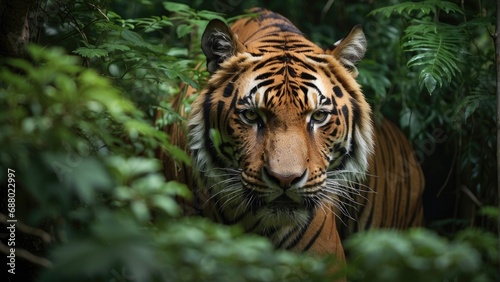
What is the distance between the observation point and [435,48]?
3.85 meters

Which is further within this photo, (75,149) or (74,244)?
(75,149)

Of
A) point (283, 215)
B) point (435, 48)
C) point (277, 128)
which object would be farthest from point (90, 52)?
point (435, 48)

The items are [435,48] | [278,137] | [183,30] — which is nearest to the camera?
[278,137]

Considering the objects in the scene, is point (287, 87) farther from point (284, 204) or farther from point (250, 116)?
point (284, 204)

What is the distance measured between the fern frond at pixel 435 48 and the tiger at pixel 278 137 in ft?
1.06

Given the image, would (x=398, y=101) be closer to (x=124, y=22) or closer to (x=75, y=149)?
(x=124, y=22)

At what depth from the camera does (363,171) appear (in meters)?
3.68

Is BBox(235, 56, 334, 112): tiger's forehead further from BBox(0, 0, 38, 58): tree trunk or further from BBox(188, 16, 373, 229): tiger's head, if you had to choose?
BBox(0, 0, 38, 58): tree trunk

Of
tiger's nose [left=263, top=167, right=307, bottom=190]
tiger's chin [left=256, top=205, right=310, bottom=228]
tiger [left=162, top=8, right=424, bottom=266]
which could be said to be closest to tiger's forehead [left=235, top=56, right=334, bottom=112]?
tiger [left=162, top=8, right=424, bottom=266]

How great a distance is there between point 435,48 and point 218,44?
3.74 ft

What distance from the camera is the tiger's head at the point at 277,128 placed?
3.26 m

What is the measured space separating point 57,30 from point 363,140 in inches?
70.2

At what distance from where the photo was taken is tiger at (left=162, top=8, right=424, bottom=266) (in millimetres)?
3273

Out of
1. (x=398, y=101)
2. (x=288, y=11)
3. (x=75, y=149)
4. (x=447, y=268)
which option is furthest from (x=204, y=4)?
(x=447, y=268)
